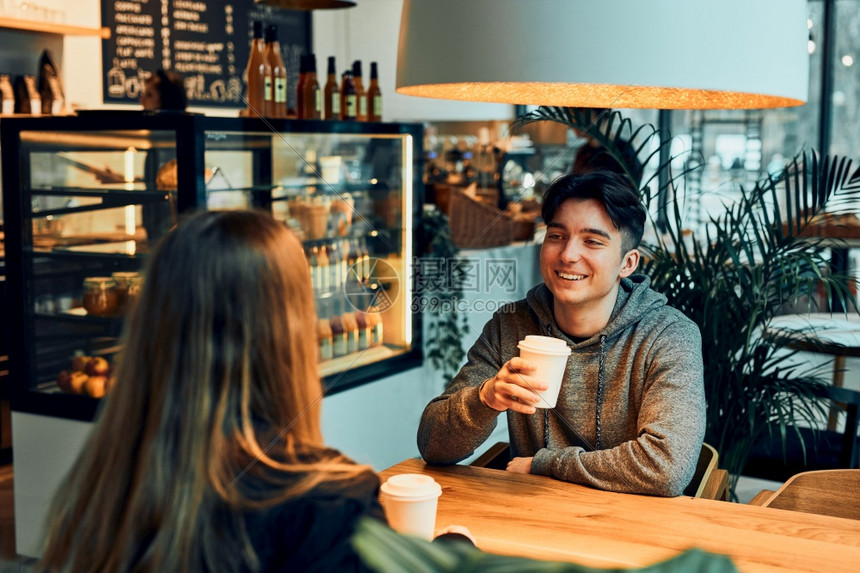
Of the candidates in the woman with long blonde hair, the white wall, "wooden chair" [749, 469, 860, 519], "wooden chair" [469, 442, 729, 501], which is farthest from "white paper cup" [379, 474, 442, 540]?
the white wall

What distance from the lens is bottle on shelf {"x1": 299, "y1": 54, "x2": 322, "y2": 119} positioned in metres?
3.25

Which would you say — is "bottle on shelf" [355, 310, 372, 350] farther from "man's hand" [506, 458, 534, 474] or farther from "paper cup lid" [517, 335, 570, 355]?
"paper cup lid" [517, 335, 570, 355]

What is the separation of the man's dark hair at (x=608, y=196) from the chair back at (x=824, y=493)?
58 cm

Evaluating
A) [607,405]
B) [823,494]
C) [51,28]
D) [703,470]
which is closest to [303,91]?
[51,28]

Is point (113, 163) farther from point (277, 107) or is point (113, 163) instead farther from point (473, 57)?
point (473, 57)

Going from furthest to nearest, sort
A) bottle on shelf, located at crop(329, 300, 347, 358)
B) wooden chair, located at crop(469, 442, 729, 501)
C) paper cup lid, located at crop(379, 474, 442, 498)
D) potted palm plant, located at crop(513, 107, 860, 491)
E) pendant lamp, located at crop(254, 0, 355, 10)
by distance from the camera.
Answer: pendant lamp, located at crop(254, 0, 355, 10), bottle on shelf, located at crop(329, 300, 347, 358), potted palm plant, located at crop(513, 107, 860, 491), wooden chair, located at crop(469, 442, 729, 501), paper cup lid, located at crop(379, 474, 442, 498)

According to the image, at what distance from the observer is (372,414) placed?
333 centimetres

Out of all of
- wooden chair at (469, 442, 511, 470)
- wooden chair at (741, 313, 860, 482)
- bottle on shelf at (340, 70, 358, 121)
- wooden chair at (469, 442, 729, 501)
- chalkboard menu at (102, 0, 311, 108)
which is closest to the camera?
wooden chair at (469, 442, 729, 501)

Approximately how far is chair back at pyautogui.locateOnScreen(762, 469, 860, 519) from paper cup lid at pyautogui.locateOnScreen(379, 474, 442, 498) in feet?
2.99

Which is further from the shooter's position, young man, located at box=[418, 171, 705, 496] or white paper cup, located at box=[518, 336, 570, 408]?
young man, located at box=[418, 171, 705, 496]

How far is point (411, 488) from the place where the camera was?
3.95 feet

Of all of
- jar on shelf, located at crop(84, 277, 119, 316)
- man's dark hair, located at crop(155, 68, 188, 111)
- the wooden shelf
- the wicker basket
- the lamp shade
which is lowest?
jar on shelf, located at crop(84, 277, 119, 316)

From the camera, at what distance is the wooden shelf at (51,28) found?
12.7ft
